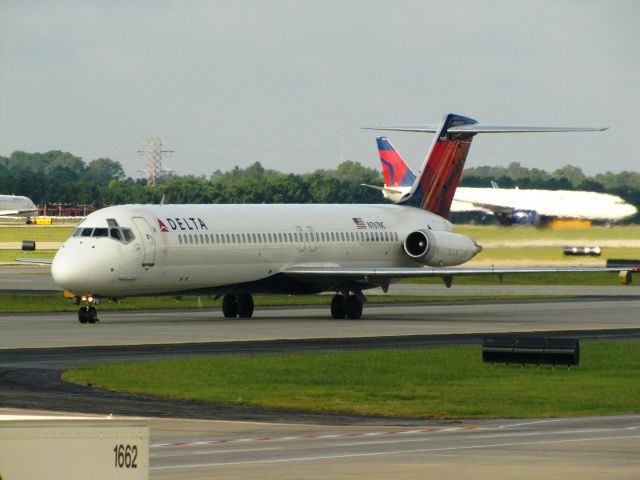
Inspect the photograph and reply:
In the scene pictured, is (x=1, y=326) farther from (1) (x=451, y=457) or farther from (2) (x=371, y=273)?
(1) (x=451, y=457)

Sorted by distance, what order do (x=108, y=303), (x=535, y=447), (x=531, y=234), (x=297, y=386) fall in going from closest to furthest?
1. (x=535, y=447)
2. (x=297, y=386)
3. (x=108, y=303)
4. (x=531, y=234)

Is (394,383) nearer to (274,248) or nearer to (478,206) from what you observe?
(274,248)

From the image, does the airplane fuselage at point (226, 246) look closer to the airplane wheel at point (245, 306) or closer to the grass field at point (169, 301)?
the airplane wheel at point (245, 306)

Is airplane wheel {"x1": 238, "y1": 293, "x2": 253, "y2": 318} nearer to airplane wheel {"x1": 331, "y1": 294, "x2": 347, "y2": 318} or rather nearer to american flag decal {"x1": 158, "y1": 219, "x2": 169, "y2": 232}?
airplane wheel {"x1": 331, "y1": 294, "x2": 347, "y2": 318}

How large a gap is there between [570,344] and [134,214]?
19237 millimetres

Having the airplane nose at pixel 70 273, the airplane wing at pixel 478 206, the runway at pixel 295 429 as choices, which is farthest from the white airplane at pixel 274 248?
the airplane wing at pixel 478 206

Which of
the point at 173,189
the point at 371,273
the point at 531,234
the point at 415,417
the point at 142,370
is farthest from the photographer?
the point at 173,189

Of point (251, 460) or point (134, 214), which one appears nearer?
point (251, 460)

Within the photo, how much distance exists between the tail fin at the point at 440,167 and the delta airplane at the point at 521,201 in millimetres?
1546

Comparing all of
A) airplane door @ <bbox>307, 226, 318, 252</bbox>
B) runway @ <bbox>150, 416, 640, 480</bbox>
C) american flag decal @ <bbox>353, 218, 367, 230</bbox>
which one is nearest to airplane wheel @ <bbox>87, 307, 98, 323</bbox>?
airplane door @ <bbox>307, 226, 318, 252</bbox>

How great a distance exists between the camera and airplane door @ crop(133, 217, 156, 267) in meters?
47.6

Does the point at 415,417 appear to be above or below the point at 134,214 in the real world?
below

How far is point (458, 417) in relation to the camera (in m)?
25.5

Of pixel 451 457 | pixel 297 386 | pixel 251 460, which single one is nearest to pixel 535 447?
pixel 451 457
